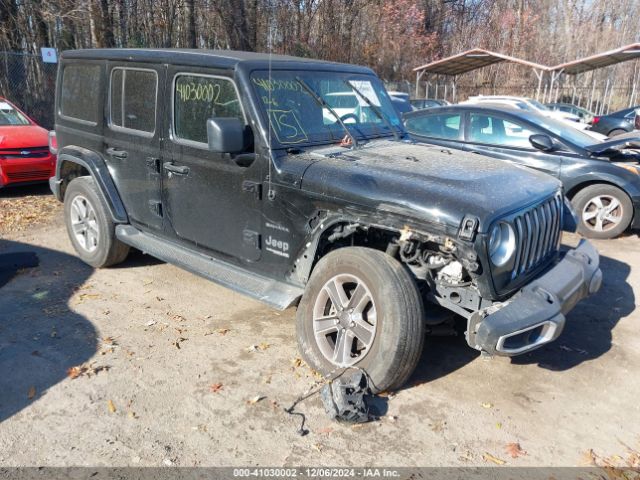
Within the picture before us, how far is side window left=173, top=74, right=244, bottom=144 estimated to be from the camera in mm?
4231

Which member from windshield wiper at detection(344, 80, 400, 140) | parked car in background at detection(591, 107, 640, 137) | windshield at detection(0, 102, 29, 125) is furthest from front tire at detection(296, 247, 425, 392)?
parked car in background at detection(591, 107, 640, 137)

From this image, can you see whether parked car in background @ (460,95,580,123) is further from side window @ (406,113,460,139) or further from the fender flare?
the fender flare

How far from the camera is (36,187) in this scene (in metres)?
9.77

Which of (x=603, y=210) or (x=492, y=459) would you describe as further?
(x=603, y=210)

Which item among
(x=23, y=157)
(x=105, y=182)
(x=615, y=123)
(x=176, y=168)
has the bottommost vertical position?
(x=23, y=157)

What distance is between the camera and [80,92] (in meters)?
5.68

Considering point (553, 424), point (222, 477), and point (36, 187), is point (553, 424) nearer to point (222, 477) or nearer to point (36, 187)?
point (222, 477)

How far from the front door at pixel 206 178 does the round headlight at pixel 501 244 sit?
5.62 feet

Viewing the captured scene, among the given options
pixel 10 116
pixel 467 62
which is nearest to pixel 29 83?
pixel 10 116

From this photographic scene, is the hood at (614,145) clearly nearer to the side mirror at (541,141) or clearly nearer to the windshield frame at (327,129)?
the side mirror at (541,141)

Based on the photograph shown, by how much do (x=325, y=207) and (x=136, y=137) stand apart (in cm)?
223

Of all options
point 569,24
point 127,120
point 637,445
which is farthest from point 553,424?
point 569,24

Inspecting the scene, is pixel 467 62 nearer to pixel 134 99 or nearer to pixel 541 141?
pixel 541 141

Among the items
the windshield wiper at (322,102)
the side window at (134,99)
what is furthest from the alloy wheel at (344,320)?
the side window at (134,99)
